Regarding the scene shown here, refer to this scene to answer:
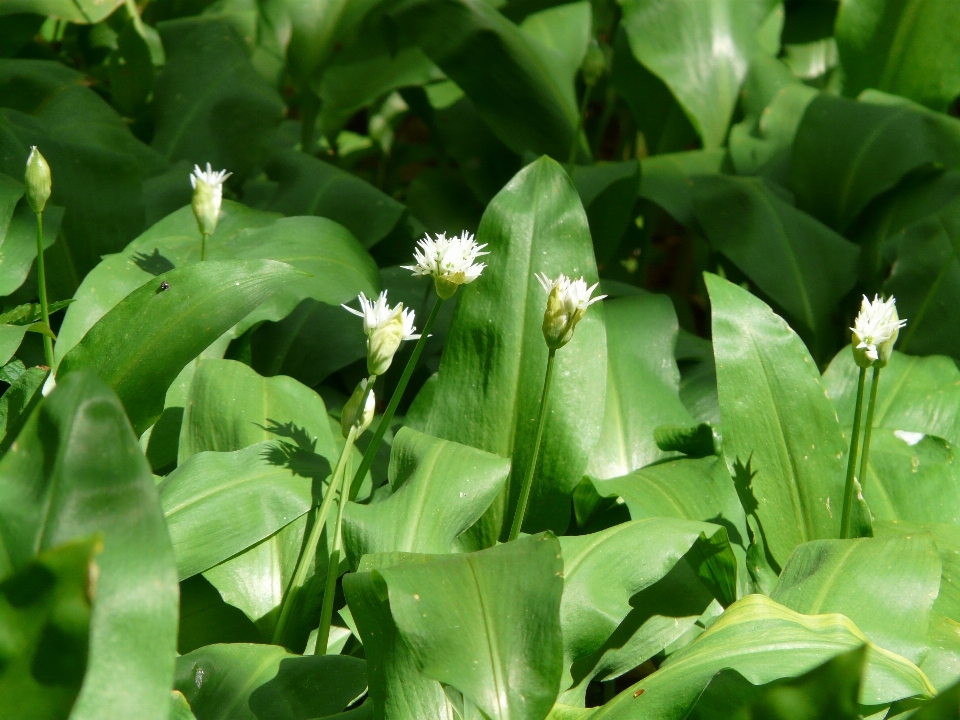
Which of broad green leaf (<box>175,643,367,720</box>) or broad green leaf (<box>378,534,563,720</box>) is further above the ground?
broad green leaf (<box>378,534,563,720</box>)

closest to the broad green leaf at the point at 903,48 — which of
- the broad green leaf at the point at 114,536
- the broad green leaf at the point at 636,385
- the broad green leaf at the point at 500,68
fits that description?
the broad green leaf at the point at 500,68

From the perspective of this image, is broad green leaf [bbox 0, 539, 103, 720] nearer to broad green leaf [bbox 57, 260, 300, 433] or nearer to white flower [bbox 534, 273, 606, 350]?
broad green leaf [bbox 57, 260, 300, 433]

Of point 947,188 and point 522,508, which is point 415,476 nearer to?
point 522,508

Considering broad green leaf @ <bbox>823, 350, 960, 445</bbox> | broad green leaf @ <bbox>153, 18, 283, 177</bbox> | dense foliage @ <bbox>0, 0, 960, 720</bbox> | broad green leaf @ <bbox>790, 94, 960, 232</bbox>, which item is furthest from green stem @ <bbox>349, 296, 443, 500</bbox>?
broad green leaf @ <bbox>790, 94, 960, 232</bbox>

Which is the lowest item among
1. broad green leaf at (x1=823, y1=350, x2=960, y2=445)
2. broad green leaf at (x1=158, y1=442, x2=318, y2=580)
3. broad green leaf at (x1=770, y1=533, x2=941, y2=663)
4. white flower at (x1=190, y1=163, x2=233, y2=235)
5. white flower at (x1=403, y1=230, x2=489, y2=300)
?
broad green leaf at (x1=823, y1=350, x2=960, y2=445)

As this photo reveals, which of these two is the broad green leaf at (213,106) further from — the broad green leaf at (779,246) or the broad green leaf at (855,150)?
the broad green leaf at (855,150)

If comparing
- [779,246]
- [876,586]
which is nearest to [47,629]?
[876,586]
